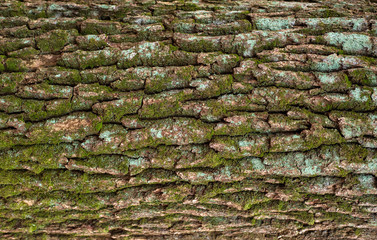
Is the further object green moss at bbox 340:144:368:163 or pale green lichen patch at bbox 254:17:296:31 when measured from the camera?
pale green lichen patch at bbox 254:17:296:31

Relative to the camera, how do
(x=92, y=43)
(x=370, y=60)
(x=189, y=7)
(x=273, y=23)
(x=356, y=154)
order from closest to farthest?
(x=356, y=154)
(x=370, y=60)
(x=92, y=43)
(x=273, y=23)
(x=189, y=7)

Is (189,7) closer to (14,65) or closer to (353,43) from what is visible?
(353,43)

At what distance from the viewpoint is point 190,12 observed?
10.0 feet

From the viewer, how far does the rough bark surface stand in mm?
2523

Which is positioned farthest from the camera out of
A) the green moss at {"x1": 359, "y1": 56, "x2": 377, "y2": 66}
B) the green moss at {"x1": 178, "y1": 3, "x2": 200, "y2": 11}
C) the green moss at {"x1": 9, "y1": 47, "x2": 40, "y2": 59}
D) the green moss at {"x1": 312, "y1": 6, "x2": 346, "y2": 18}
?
the green moss at {"x1": 178, "y1": 3, "x2": 200, "y2": 11}

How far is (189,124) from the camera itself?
98.7 inches

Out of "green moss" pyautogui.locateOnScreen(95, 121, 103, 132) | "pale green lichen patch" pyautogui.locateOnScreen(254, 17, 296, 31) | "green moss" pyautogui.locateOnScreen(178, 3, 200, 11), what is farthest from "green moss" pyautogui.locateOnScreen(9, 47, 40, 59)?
"pale green lichen patch" pyautogui.locateOnScreen(254, 17, 296, 31)

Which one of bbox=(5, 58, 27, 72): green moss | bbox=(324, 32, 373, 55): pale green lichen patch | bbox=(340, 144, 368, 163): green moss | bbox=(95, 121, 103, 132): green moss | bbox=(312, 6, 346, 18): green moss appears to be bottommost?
bbox=(340, 144, 368, 163): green moss

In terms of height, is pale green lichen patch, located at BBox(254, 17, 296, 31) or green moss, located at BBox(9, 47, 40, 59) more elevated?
pale green lichen patch, located at BBox(254, 17, 296, 31)

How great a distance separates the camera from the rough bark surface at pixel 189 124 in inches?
99.3

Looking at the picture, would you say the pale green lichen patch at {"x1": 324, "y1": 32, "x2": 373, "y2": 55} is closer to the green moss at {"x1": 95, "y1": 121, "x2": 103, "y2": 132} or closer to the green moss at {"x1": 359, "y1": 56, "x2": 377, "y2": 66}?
the green moss at {"x1": 359, "y1": 56, "x2": 377, "y2": 66}

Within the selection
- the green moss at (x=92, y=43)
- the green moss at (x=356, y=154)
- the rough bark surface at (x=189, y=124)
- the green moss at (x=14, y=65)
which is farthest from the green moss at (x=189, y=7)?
the green moss at (x=356, y=154)

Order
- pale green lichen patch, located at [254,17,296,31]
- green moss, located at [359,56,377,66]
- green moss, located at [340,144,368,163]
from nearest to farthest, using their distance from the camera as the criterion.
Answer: green moss, located at [340,144,368,163] < green moss, located at [359,56,377,66] < pale green lichen patch, located at [254,17,296,31]

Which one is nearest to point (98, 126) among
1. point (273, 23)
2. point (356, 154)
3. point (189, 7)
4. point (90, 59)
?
point (90, 59)
